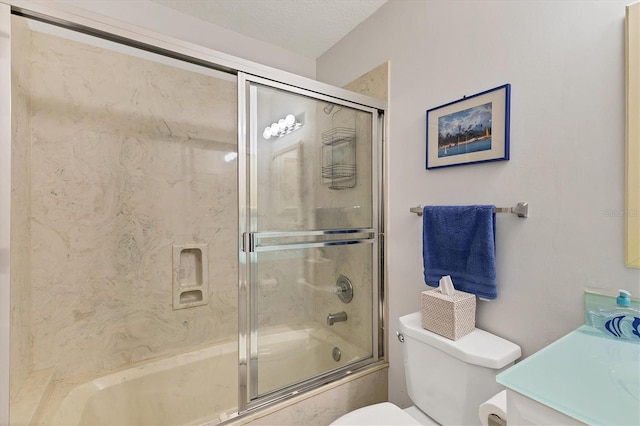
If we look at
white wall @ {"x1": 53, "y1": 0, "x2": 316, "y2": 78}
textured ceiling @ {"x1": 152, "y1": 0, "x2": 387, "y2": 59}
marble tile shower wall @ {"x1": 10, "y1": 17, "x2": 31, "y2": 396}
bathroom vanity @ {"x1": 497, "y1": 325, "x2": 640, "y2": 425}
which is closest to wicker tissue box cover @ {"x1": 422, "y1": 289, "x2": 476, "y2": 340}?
bathroom vanity @ {"x1": 497, "y1": 325, "x2": 640, "y2": 425}

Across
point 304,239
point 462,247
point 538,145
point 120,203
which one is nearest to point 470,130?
point 538,145

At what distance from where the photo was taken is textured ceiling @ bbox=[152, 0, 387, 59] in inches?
65.8

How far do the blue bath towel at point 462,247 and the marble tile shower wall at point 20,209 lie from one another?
184 cm

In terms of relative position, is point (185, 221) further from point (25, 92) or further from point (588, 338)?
point (588, 338)

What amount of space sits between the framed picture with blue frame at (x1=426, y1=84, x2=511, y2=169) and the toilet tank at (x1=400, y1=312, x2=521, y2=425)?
727 millimetres

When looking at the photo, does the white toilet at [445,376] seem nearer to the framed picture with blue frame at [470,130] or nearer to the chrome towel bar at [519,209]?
the chrome towel bar at [519,209]

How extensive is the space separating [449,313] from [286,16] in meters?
1.88

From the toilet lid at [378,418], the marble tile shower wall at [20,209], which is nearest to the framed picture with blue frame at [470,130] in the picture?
the toilet lid at [378,418]

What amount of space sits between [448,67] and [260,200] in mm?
1080

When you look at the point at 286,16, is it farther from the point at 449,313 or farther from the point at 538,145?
the point at 449,313

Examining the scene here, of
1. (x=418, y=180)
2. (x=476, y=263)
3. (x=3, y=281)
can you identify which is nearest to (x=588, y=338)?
(x=476, y=263)

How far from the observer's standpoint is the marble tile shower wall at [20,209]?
49.3 inches

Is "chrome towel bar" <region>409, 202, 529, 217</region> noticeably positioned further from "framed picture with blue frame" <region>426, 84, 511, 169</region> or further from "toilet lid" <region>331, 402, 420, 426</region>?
"toilet lid" <region>331, 402, 420, 426</region>

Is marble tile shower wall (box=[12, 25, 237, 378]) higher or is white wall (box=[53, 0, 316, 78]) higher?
white wall (box=[53, 0, 316, 78])
